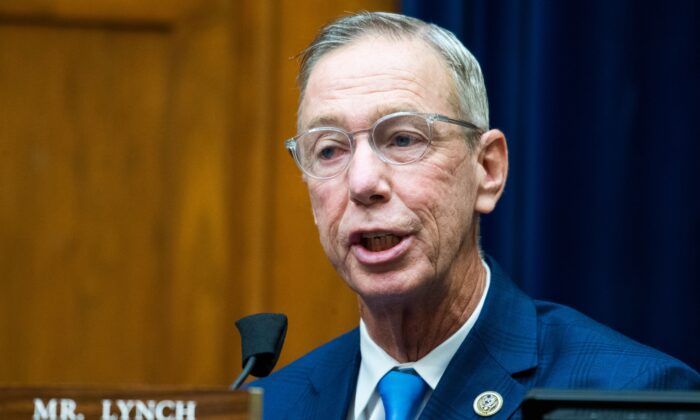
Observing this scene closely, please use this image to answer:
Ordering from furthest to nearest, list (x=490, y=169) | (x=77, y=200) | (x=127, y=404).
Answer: (x=77, y=200) < (x=490, y=169) < (x=127, y=404)

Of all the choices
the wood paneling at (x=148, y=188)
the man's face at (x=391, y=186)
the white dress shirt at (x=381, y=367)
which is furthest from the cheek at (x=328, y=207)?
the wood paneling at (x=148, y=188)

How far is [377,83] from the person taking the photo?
7.06 feet

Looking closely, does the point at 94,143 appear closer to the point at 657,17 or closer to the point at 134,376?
the point at 134,376

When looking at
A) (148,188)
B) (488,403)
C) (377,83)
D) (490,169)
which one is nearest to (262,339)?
(488,403)

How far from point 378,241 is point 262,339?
0.41 m

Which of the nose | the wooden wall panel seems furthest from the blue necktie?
the wooden wall panel

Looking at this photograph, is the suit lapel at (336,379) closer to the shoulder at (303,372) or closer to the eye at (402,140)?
the shoulder at (303,372)

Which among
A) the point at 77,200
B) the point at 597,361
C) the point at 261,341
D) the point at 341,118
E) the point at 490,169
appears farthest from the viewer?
the point at 77,200

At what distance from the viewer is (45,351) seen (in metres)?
3.02

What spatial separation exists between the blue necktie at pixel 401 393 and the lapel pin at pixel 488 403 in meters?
0.13

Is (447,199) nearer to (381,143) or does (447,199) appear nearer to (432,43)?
(381,143)

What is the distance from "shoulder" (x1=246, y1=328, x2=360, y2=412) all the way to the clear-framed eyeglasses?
1.48 ft

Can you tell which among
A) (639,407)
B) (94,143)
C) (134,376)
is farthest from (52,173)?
(639,407)

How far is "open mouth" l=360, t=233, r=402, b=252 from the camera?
82.0 inches
